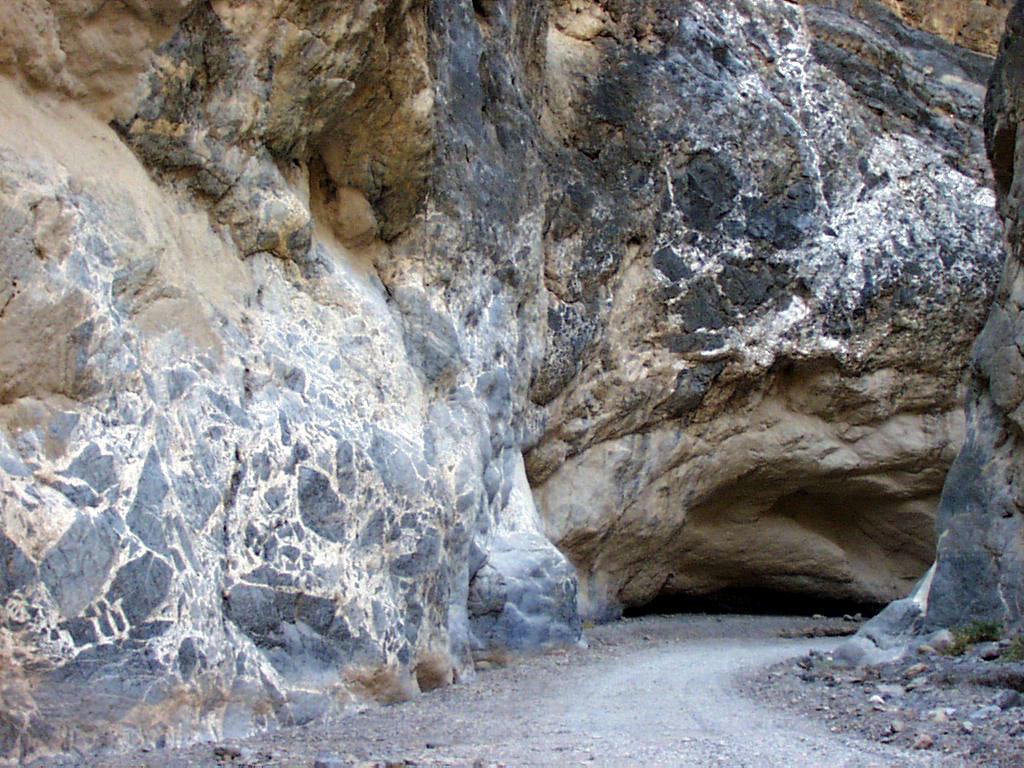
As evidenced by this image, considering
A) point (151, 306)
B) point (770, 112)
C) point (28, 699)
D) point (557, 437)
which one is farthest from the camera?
point (770, 112)

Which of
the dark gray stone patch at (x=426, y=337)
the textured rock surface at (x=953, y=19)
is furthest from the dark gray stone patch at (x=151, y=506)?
the textured rock surface at (x=953, y=19)

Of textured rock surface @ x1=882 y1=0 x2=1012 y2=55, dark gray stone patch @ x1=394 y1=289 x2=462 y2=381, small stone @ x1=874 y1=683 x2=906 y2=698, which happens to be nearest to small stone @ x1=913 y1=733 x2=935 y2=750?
small stone @ x1=874 y1=683 x2=906 y2=698

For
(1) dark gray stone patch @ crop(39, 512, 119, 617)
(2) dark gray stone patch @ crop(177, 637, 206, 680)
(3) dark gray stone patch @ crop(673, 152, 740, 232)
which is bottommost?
(2) dark gray stone patch @ crop(177, 637, 206, 680)

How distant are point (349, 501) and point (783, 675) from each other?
2.81 m

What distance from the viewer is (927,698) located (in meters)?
5.37

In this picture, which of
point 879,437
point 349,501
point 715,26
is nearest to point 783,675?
point 349,501

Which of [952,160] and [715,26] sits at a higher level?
[715,26]

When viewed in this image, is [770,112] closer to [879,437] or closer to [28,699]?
[879,437]

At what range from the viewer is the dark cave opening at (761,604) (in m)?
13.0

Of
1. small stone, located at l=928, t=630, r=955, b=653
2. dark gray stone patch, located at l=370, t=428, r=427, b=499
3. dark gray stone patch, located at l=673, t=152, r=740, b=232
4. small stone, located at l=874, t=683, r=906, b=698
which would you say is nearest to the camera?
small stone, located at l=874, t=683, r=906, b=698

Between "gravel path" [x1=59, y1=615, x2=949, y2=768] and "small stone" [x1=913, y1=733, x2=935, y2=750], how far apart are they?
0.10m

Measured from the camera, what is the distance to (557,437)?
35.2ft

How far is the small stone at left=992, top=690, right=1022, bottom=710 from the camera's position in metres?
4.82

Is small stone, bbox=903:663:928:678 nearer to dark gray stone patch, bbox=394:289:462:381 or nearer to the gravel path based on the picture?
the gravel path
